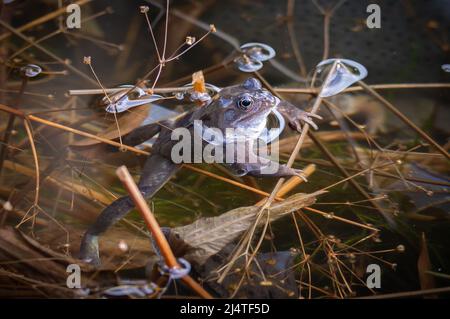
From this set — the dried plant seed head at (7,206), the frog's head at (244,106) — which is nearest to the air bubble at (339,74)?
the frog's head at (244,106)

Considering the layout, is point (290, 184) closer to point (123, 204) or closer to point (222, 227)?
point (222, 227)

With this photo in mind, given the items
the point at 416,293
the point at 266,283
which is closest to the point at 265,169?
the point at 266,283

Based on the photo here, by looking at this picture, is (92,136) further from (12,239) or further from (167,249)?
(167,249)

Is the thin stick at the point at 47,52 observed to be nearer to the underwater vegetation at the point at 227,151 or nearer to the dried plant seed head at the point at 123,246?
the underwater vegetation at the point at 227,151

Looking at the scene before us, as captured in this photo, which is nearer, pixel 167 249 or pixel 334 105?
pixel 167 249
